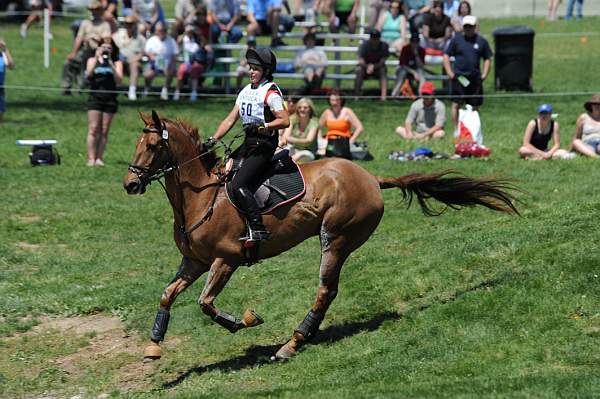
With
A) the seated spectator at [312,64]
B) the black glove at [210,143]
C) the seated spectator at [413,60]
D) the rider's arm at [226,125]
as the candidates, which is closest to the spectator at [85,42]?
the seated spectator at [312,64]

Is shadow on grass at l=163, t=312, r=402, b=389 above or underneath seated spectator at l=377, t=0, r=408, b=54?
underneath

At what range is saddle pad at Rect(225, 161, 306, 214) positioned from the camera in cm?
1129

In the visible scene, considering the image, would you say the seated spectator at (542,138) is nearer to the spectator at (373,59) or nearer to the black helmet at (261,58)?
the spectator at (373,59)

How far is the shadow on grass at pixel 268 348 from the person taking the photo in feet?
36.6

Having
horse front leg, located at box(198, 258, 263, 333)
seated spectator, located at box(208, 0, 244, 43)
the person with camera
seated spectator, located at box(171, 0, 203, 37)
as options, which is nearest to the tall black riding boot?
horse front leg, located at box(198, 258, 263, 333)

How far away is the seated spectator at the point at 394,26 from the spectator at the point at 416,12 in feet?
0.88

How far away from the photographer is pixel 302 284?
13469 millimetres

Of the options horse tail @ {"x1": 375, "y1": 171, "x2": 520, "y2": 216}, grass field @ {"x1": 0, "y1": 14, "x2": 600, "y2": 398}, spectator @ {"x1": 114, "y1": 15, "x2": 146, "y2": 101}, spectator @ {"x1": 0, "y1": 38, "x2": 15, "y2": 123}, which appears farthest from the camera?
spectator @ {"x1": 114, "y1": 15, "x2": 146, "y2": 101}

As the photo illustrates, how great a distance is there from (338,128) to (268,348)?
356 inches

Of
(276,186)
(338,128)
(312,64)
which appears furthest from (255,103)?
(312,64)

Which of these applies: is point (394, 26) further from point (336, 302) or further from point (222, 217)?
point (222, 217)

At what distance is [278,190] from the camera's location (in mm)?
11312

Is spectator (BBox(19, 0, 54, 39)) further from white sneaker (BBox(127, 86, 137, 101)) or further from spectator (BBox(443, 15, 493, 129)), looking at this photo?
spectator (BBox(443, 15, 493, 129))

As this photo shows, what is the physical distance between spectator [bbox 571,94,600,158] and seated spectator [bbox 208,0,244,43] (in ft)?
36.9
